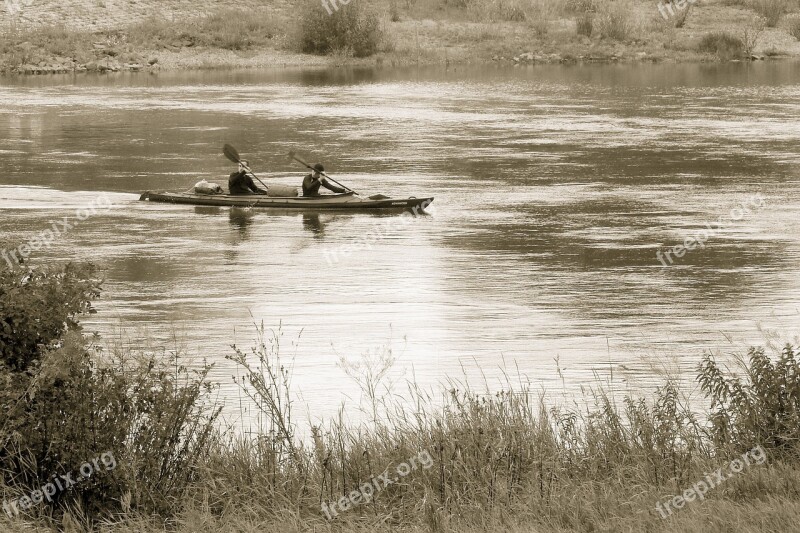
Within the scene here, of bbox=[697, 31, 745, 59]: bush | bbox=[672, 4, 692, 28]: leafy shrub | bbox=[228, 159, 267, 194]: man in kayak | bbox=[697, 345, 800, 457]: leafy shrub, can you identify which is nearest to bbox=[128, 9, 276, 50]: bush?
bbox=[672, 4, 692, 28]: leafy shrub

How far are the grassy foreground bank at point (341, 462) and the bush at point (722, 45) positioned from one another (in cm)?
7112

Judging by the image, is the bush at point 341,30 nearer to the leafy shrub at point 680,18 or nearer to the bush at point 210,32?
the bush at point 210,32

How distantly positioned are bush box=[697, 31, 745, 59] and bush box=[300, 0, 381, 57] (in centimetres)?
2012

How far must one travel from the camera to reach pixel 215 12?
8231 centimetres

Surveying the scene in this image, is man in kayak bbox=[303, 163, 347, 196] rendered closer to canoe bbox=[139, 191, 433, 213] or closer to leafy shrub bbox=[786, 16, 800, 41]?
canoe bbox=[139, 191, 433, 213]

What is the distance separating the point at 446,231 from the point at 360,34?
53.0m

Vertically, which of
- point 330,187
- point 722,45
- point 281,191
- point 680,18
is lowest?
point 281,191

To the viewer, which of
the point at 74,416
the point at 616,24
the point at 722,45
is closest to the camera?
the point at 74,416

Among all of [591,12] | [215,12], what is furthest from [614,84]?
[215,12]

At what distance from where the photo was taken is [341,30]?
7831 cm

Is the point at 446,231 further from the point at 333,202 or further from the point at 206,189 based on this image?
the point at 206,189

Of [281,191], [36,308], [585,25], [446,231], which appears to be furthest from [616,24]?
[36,308]

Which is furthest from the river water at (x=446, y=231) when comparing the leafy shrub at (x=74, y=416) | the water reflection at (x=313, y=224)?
the leafy shrub at (x=74, y=416)

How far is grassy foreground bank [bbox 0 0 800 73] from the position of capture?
77312 mm
